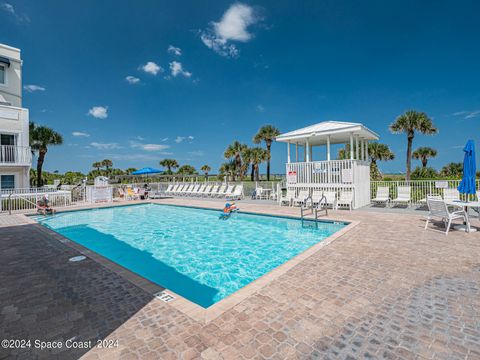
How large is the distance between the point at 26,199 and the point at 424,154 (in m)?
50.0

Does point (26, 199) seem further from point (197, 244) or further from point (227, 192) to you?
point (197, 244)

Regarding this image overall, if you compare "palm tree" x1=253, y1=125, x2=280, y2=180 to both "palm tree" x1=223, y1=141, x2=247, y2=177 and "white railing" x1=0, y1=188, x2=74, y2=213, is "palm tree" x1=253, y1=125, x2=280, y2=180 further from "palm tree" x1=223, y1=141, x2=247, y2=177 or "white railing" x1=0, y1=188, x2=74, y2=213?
"white railing" x1=0, y1=188, x2=74, y2=213

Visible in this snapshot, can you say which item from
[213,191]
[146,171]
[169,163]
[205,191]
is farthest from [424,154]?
[169,163]

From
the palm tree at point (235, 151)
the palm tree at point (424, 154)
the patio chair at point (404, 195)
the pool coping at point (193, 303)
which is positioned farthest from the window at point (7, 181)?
the palm tree at point (424, 154)

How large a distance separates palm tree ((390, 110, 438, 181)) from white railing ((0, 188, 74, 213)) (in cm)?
2908

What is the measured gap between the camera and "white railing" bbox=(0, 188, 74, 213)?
11777 millimetres

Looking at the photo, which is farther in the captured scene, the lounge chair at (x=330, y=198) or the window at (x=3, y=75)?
the window at (x=3, y=75)

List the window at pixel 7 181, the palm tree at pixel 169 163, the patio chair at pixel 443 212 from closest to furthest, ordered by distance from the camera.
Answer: the patio chair at pixel 443 212, the window at pixel 7 181, the palm tree at pixel 169 163

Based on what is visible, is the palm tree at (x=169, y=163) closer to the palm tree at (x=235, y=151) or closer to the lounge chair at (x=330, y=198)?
the palm tree at (x=235, y=151)

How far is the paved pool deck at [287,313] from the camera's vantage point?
6.80 ft

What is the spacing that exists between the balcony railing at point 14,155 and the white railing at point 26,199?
2.19 metres

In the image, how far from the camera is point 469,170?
6.83 metres

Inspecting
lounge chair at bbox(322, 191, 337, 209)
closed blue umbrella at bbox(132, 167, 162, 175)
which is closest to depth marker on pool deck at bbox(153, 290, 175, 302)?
lounge chair at bbox(322, 191, 337, 209)

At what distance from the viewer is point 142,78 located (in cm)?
2547
